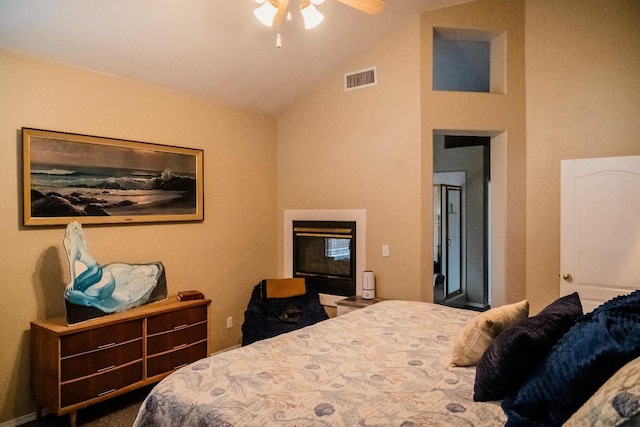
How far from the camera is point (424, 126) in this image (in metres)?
3.85

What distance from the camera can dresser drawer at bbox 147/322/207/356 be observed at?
3.16 metres

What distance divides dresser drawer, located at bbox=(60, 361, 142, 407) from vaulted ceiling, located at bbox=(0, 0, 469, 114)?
231cm

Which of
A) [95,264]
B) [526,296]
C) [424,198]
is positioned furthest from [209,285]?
[526,296]

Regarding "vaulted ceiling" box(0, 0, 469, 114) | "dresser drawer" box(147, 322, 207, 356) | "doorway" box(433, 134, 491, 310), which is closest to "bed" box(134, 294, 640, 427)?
"dresser drawer" box(147, 322, 207, 356)

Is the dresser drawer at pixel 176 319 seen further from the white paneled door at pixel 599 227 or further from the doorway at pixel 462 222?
the doorway at pixel 462 222

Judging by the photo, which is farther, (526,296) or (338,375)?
(526,296)

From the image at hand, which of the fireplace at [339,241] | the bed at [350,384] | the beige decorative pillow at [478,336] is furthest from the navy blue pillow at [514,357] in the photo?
the fireplace at [339,241]

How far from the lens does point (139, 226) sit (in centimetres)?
Result: 351

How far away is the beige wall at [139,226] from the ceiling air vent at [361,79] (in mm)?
1052

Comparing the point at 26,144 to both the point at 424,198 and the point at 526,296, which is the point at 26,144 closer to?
the point at 424,198

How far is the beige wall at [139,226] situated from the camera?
2.79 meters

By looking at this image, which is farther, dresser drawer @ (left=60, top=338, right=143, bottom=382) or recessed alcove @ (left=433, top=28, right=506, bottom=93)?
recessed alcove @ (left=433, top=28, right=506, bottom=93)

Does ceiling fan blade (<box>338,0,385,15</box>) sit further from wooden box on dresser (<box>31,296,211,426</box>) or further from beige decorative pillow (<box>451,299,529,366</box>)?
wooden box on dresser (<box>31,296,211,426</box>)

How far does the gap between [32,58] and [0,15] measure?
0.40m
